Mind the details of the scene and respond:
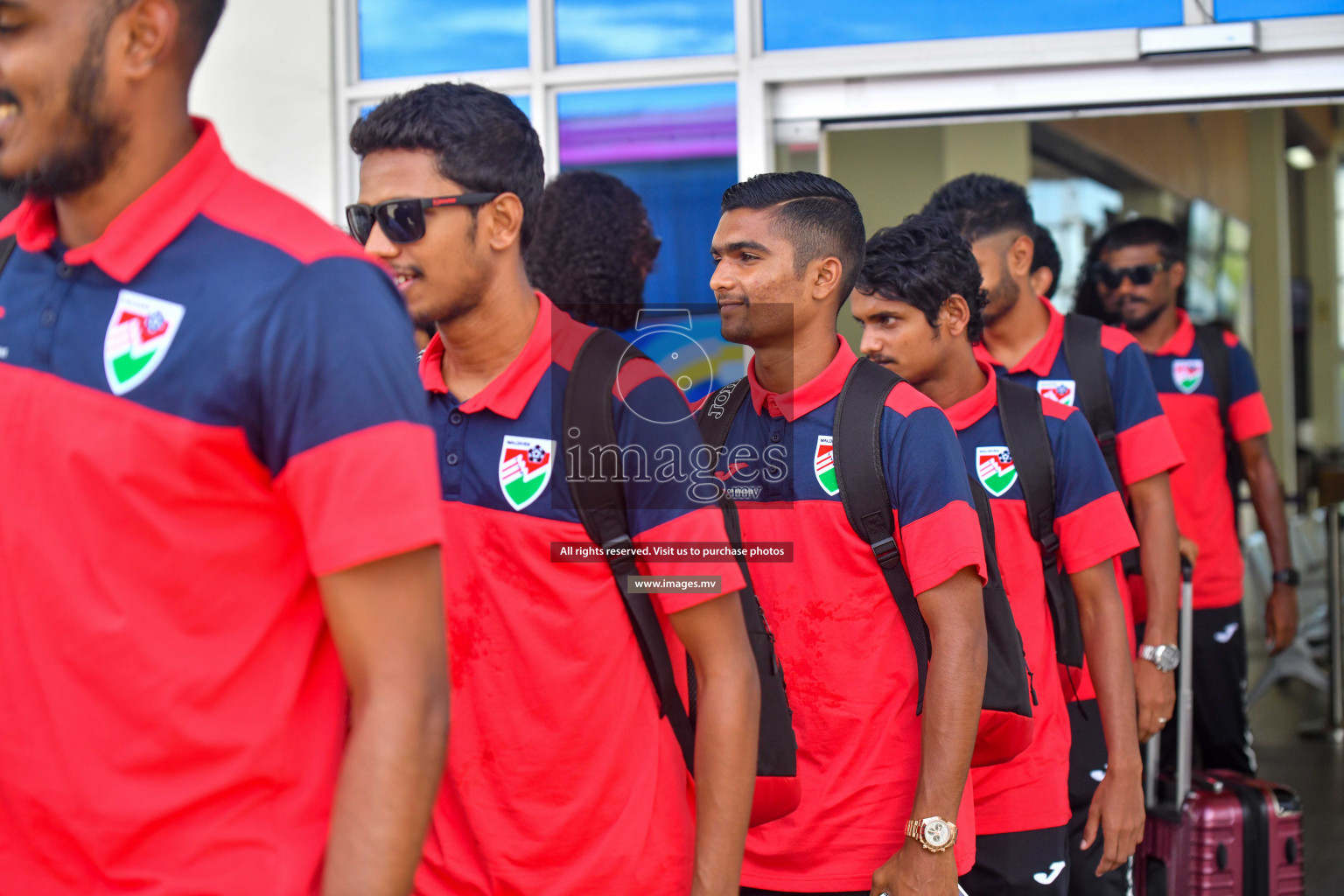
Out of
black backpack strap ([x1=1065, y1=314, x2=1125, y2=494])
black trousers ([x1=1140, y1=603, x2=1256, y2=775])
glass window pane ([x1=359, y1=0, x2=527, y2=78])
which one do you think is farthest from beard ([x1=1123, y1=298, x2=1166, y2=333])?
glass window pane ([x1=359, y1=0, x2=527, y2=78])

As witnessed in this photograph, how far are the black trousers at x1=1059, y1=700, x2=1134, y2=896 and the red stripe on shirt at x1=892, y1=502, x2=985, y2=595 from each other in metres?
1.21

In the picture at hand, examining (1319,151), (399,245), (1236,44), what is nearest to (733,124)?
(1236,44)

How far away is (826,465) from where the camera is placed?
257 centimetres

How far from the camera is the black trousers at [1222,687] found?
16.9ft

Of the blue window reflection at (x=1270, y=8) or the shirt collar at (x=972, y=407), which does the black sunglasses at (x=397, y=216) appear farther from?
the blue window reflection at (x=1270, y=8)

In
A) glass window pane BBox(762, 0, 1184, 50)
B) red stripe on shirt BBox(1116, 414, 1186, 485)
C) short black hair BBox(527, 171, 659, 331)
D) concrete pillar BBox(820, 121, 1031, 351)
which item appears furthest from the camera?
concrete pillar BBox(820, 121, 1031, 351)

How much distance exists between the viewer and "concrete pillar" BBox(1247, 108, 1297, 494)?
519 inches

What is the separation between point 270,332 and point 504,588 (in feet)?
2.83

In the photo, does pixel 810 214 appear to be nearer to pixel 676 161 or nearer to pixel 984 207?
pixel 984 207

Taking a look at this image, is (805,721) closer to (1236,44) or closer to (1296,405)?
(1236,44)

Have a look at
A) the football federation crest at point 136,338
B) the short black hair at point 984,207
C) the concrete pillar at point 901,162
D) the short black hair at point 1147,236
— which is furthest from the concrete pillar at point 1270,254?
the football federation crest at point 136,338

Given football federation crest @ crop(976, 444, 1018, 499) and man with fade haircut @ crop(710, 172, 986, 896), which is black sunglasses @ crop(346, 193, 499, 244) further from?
football federation crest @ crop(976, 444, 1018, 499)

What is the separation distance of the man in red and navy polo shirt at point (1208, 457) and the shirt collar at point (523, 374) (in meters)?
3.59

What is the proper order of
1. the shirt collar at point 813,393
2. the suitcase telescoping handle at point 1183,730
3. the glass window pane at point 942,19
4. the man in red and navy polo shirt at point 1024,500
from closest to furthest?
the shirt collar at point 813,393, the man in red and navy polo shirt at point 1024,500, the suitcase telescoping handle at point 1183,730, the glass window pane at point 942,19
